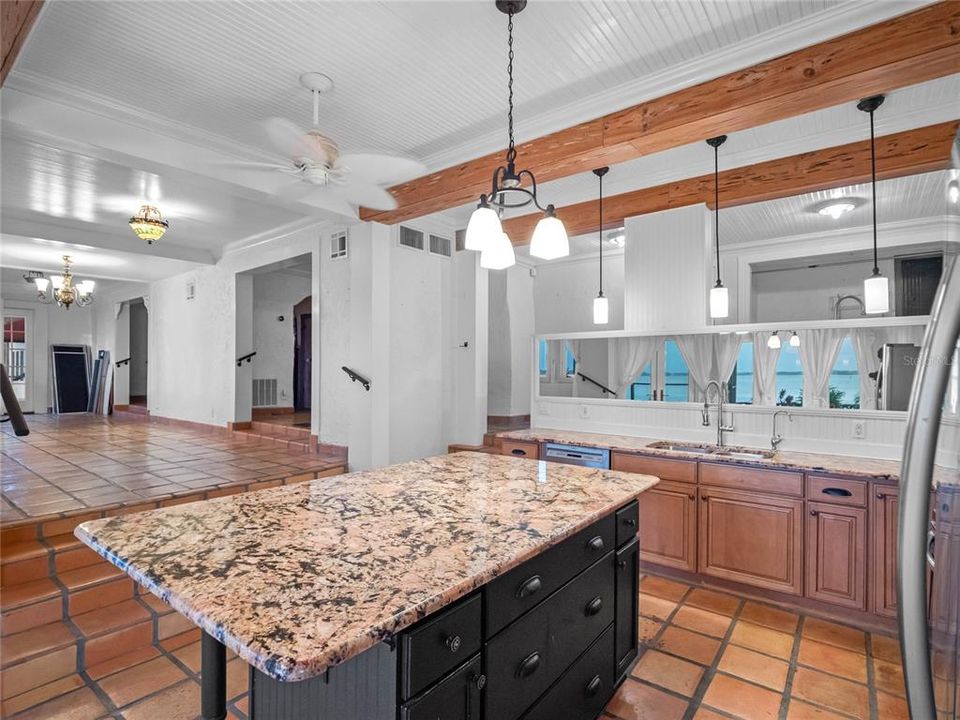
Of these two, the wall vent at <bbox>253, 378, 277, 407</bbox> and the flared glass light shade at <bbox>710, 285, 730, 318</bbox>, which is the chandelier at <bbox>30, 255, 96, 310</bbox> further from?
the flared glass light shade at <bbox>710, 285, 730, 318</bbox>

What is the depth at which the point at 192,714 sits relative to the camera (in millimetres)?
2012

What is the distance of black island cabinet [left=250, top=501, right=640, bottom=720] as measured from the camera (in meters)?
1.07

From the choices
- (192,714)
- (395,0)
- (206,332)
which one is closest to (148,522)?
(192,714)

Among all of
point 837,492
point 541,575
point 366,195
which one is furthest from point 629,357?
point 541,575

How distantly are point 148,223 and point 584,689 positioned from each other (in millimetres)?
5212

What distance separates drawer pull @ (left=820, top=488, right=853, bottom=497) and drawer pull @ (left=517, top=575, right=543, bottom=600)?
7.29 ft

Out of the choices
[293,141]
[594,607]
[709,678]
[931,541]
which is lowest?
[709,678]

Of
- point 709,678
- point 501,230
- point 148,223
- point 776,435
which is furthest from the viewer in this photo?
point 148,223

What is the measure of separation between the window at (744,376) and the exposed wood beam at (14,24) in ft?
15.9

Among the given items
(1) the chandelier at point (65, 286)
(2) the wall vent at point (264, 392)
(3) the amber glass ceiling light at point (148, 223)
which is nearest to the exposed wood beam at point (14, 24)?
(3) the amber glass ceiling light at point (148, 223)

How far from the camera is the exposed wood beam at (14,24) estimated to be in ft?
6.70

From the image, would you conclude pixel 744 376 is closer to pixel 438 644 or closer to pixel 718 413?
pixel 718 413

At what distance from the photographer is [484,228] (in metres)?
1.81

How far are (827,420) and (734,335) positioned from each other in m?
1.06
